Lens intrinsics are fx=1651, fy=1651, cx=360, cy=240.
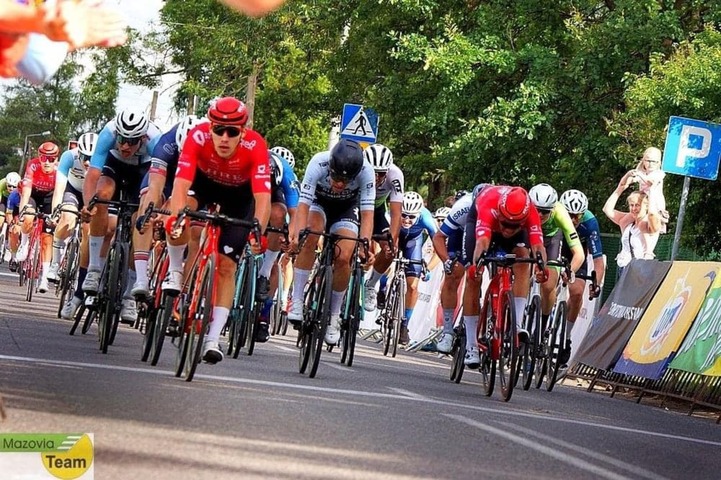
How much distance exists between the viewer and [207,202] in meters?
11.4

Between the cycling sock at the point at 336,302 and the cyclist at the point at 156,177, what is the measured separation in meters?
1.53

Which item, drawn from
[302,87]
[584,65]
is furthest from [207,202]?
[302,87]

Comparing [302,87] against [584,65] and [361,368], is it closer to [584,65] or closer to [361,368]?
[584,65]

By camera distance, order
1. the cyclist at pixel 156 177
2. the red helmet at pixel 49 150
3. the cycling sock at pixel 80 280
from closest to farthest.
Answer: the cyclist at pixel 156 177
the cycling sock at pixel 80 280
the red helmet at pixel 49 150

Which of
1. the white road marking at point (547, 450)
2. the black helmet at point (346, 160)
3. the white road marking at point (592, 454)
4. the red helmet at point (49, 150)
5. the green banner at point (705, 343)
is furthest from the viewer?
the red helmet at point (49, 150)

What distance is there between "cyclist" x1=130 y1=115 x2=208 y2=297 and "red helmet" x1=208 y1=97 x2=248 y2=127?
2.68 feet

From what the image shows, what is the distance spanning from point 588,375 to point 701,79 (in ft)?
16.9

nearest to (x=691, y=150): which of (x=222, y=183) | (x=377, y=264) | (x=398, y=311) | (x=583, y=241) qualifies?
(x=583, y=241)

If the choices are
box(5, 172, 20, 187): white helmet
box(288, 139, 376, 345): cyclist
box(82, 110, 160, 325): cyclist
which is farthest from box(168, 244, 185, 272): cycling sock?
box(5, 172, 20, 187): white helmet

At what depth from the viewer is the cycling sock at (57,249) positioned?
17.4 metres

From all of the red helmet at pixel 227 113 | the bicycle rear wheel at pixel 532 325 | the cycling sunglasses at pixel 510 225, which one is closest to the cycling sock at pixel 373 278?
the bicycle rear wheel at pixel 532 325

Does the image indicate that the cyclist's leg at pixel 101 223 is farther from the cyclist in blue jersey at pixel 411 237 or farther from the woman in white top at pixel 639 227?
the woman in white top at pixel 639 227

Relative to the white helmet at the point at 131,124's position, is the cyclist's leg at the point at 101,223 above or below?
below

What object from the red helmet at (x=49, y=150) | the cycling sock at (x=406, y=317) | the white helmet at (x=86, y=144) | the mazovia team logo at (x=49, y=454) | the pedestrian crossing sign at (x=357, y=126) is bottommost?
the mazovia team logo at (x=49, y=454)
